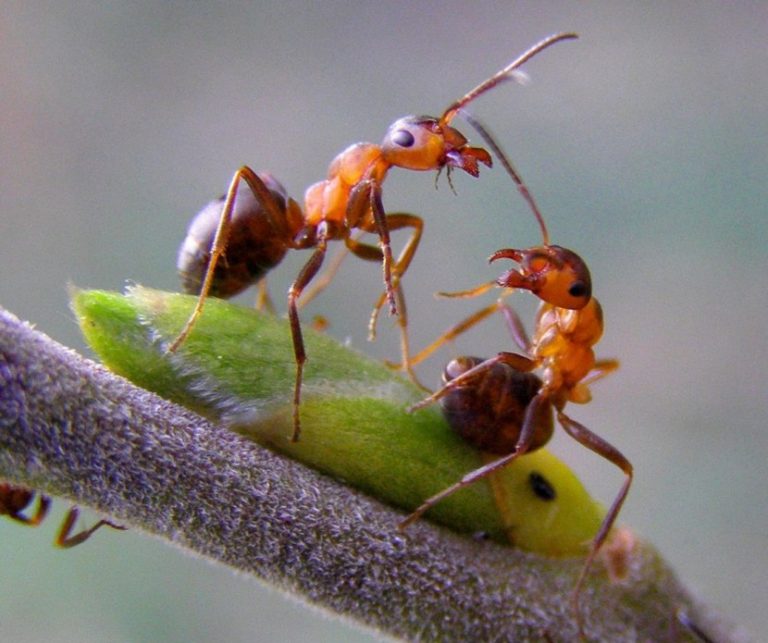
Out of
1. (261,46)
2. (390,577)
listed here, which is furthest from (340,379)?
(261,46)

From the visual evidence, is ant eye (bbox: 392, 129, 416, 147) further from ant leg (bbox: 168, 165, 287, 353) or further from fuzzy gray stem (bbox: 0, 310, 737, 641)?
fuzzy gray stem (bbox: 0, 310, 737, 641)

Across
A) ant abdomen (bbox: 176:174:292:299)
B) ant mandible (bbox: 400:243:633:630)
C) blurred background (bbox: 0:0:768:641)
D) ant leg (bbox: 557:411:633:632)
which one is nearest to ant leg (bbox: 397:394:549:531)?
ant mandible (bbox: 400:243:633:630)

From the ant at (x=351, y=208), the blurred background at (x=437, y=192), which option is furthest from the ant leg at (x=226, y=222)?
the blurred background at (x=437, y=192)

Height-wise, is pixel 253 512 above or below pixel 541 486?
above

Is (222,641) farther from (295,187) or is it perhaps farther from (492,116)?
(492,116)

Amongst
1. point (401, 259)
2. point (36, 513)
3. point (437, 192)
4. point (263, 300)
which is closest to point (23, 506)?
point (36, 513)

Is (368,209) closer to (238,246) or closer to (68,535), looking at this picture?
(238,246)
